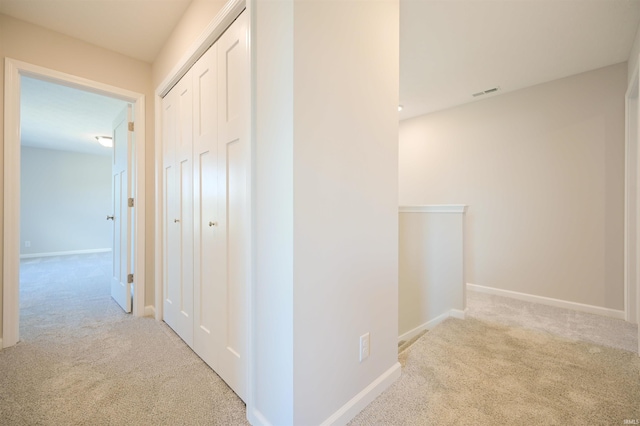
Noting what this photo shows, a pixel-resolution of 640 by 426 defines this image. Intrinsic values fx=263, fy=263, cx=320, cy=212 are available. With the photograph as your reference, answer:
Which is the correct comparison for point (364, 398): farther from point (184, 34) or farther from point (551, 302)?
point (551, 302)

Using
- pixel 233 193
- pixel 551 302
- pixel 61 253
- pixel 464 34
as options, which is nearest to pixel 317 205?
pixel 233 193

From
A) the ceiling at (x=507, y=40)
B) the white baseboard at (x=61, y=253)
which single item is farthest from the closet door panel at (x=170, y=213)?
the white baseboard at (x=61, y=253)

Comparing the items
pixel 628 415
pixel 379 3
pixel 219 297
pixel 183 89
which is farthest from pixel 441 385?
pixel 183 89

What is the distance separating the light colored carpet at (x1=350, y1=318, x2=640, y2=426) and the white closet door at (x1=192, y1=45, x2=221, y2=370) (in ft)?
3.20

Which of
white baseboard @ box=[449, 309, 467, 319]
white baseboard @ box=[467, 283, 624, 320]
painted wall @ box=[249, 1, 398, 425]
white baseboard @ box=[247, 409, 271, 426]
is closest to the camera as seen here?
painted wall @ box=[249, 1, 398, 425]

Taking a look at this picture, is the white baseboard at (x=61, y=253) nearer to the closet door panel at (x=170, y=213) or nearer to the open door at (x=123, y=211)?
the open door at (x=123, y=211)

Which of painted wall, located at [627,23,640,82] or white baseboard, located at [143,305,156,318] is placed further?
white baseboard, located at [143,305,156,318]

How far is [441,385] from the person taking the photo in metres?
1.44

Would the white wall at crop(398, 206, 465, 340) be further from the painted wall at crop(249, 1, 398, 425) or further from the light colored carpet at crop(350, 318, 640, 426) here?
the painted wall at crop(249, 1, 398, 425)


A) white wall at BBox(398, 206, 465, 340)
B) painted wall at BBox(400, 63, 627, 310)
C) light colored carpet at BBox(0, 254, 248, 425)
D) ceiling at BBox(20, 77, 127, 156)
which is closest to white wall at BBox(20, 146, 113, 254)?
ceiling at BBox(20, 77, 127, 156)

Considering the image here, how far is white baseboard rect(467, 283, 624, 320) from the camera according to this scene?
→ 2556 millimetres

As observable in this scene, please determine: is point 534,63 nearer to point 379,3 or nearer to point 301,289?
point 379,3

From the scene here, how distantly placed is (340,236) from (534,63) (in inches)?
112

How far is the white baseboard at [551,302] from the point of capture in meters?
2.56
